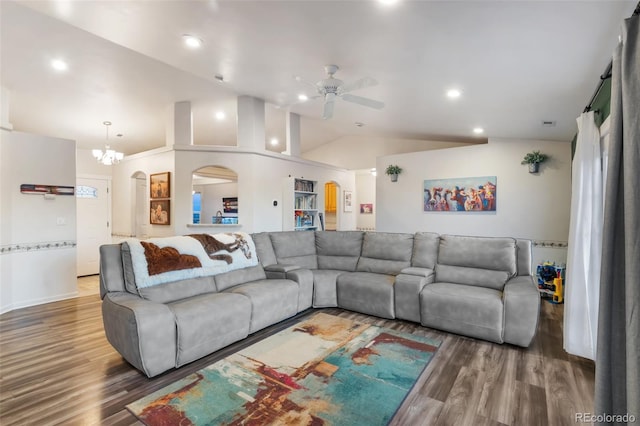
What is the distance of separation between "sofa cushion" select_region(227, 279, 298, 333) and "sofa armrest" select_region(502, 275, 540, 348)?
7.48 ft

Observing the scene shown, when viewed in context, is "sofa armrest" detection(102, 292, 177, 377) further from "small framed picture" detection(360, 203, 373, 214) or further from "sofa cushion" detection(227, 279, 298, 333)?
"small framed picture" detection(360, 203, 373, 214)

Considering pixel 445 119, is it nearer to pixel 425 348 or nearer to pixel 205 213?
pixel 425 348

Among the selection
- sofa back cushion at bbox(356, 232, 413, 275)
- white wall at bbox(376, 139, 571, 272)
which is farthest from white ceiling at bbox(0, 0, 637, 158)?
sofa back cushion at bbox(356, 232, 413, 275)

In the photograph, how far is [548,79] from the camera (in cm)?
277

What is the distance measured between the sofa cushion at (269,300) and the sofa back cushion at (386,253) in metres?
1.21

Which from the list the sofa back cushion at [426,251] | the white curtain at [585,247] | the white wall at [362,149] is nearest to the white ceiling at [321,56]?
the white curtain at [585,247]

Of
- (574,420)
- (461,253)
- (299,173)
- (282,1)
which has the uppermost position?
(282,1)

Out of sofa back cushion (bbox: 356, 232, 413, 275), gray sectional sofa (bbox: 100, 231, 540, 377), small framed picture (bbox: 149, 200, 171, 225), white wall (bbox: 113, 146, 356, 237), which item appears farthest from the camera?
small framed picture (bbox: 149, 200, 171, 225)

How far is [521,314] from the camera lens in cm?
295

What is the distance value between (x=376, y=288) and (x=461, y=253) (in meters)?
1.14

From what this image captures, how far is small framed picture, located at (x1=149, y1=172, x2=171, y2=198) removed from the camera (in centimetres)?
514

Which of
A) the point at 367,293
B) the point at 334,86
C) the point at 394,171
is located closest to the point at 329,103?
the point at 334,86

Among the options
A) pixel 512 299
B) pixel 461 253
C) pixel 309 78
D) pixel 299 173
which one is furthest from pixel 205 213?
pixel 512 299

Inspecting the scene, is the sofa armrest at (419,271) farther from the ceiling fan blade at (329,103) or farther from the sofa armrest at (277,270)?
the ceiling fan blade at (329,103)
